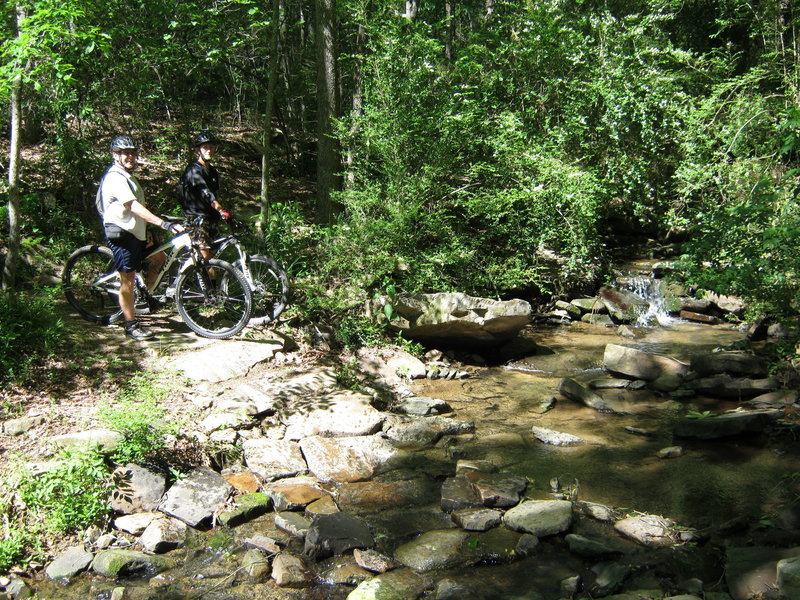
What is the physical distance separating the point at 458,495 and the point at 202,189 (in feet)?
15.0

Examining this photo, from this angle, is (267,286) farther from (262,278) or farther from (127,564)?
(127,564)

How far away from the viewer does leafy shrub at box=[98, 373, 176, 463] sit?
4.70 m

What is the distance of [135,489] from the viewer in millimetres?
4512

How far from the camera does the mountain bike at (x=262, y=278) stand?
7.07 metres

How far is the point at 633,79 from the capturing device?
13.0 meters

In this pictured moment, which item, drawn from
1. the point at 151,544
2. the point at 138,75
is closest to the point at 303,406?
the point at 151,544

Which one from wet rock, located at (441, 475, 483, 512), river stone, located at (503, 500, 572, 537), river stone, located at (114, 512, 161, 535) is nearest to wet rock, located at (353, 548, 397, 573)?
wet rock, located at (441, 475, 483, 512)

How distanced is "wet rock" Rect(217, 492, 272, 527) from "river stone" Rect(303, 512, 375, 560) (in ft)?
1.50

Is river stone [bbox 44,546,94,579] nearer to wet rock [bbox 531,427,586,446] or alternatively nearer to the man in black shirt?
the man in black shirt

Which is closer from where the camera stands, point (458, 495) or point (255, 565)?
point (255, 565)

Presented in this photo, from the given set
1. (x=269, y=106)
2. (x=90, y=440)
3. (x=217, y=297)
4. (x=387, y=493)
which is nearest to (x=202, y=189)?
(x=217, y=297)

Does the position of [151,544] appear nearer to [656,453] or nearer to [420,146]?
[656,453]

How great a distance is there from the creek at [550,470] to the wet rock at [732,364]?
0.76 m

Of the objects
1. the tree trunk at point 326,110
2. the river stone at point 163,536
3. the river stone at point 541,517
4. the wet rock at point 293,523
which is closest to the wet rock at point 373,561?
the wet rock at point 293,523
